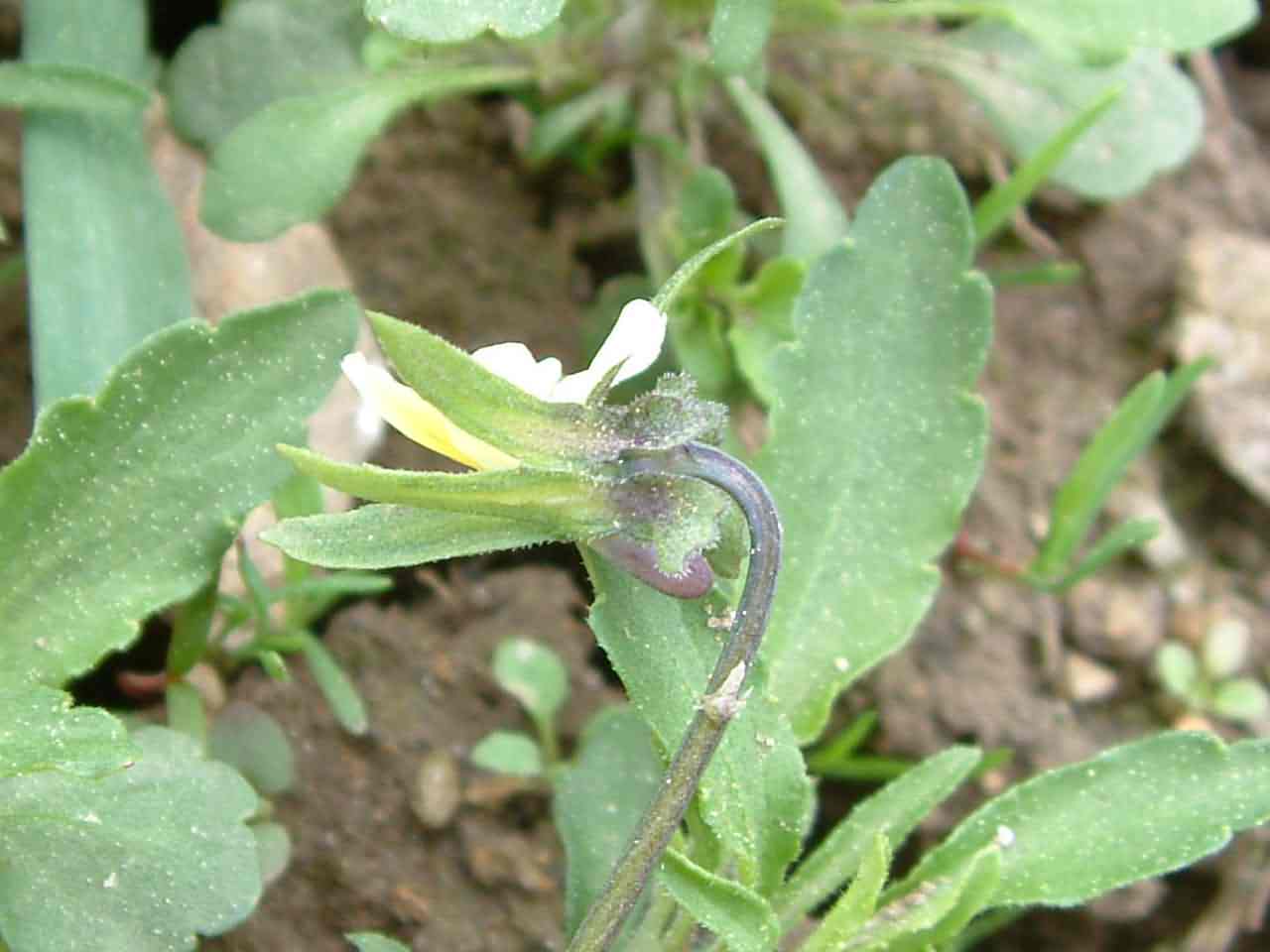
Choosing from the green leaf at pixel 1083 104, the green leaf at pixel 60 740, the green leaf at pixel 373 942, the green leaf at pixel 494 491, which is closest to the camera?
the green leaf at pixel 494 491

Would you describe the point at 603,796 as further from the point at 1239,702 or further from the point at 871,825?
the point at 1239,702

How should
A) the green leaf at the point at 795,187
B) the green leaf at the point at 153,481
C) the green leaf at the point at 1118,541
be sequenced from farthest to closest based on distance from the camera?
1. the green leaf at the point at 795,187
2. the green leaf at the point at 1118,541
3. the green leaf at the point at 153,481

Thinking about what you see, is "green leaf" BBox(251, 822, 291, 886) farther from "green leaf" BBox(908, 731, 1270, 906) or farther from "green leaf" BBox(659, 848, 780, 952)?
"green leaf" BBox(908, 731, 1270, 906)

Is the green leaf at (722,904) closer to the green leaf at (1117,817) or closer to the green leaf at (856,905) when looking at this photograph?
the green leaf at (856,905)

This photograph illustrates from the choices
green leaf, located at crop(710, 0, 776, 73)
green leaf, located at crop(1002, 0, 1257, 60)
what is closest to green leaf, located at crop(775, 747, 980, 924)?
green leaf, located at crop(710, 0, 776, 73)

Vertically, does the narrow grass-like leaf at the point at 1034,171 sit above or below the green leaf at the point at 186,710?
above

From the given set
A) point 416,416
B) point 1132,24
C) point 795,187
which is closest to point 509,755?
point 416,416

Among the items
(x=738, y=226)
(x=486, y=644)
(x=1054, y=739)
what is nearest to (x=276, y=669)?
Answer: (x=486, y=644)

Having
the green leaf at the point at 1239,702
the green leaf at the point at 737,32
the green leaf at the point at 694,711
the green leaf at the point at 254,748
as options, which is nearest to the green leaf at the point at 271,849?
the green leaf at the point at 254,748

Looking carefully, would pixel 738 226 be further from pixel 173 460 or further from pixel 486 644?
pixel 173 460
